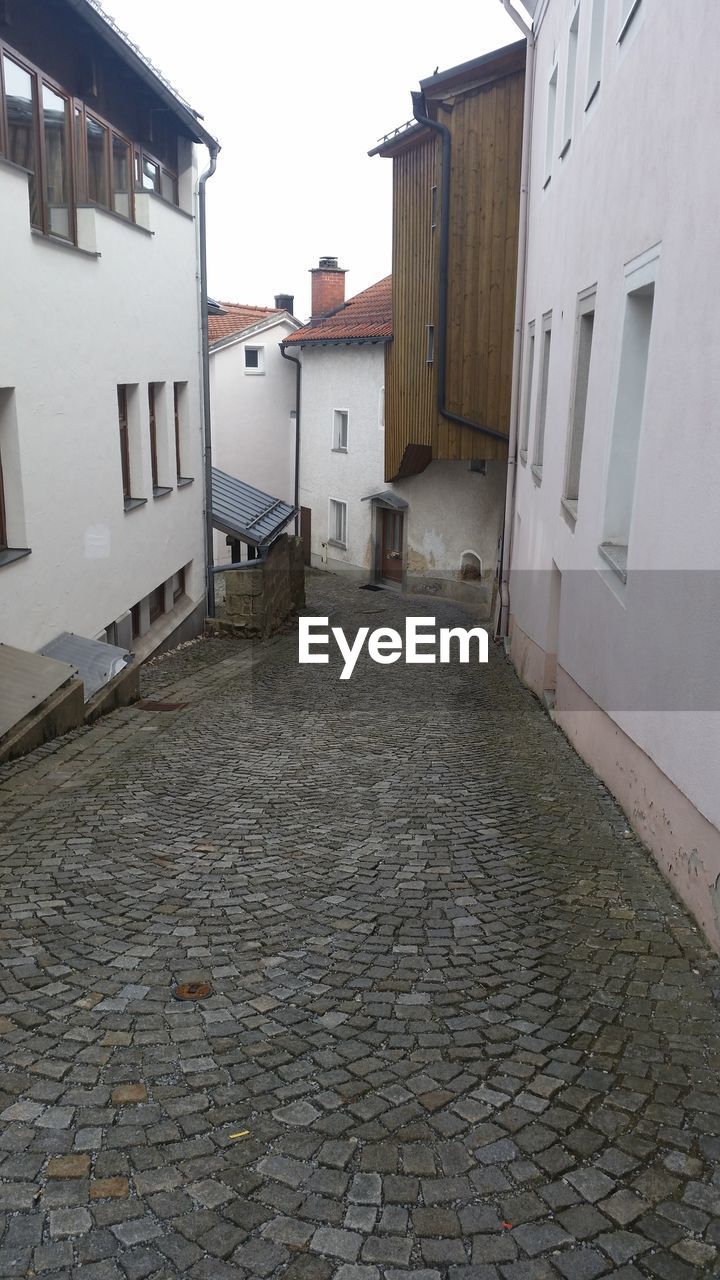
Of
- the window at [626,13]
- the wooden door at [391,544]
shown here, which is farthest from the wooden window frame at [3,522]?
the wooden door at [391,544]

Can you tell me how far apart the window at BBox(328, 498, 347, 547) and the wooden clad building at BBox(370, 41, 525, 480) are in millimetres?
8348

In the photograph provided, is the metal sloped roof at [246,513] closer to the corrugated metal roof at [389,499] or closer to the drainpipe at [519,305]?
the corrugated metal roof at [389,499]

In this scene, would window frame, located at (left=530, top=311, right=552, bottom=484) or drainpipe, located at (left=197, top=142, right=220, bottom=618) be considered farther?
drainpipe, located at (left=197, top=142, right=220, bottom=618)

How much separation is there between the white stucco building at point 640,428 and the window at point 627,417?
14mm

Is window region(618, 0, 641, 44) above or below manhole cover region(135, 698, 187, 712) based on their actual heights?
above

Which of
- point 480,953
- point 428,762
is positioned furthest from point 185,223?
point 480,953

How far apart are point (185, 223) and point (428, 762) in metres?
10.8

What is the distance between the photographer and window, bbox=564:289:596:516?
31.4 ft

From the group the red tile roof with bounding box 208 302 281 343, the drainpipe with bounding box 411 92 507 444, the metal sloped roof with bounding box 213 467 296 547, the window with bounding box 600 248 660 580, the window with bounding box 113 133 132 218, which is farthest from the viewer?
the red tile roof with bounding box 208 302 281 343

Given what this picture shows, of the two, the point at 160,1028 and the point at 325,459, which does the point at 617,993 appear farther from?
the point at 325,459

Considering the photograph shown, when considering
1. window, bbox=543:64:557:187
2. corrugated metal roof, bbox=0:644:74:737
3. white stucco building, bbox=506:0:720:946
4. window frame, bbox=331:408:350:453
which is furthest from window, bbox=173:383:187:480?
window frame, bbox=331:408:350:453

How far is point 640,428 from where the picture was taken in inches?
282

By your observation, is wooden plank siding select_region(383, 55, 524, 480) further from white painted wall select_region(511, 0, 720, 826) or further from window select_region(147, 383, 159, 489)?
white painted wall select_region(511, 0, 720, 826)

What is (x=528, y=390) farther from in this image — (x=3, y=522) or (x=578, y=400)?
(x=3, y=522)
